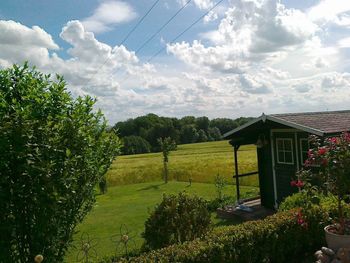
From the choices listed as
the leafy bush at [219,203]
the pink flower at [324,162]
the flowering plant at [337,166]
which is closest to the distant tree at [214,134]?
the leafy bush at [219,203]

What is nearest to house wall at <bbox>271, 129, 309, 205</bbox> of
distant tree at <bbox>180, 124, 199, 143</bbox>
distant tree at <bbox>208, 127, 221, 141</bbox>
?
distant tree at <bbox>180, 124, 199, 143</bbox>

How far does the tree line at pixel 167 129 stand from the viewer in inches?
2564

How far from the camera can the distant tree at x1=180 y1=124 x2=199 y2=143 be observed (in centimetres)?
7669

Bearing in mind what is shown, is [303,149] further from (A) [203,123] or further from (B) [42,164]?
(A) [203,123]

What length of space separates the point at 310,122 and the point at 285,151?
5.20 ft

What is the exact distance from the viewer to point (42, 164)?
13.3ft

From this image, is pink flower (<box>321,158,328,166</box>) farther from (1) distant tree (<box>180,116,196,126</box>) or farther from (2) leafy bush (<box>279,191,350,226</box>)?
(1) distant tree (<box>180,116,196,126</box>)

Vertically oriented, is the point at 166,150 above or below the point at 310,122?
below

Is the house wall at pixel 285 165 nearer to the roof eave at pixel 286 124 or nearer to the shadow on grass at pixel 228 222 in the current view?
the roof eave at pixel 286 124

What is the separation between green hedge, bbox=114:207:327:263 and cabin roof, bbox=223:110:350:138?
13.3ft

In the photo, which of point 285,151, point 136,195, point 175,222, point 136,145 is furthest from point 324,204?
point 136,145

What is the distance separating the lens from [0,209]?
4.11m

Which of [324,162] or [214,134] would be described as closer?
[324,162]

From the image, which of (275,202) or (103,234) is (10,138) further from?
(275,202)
